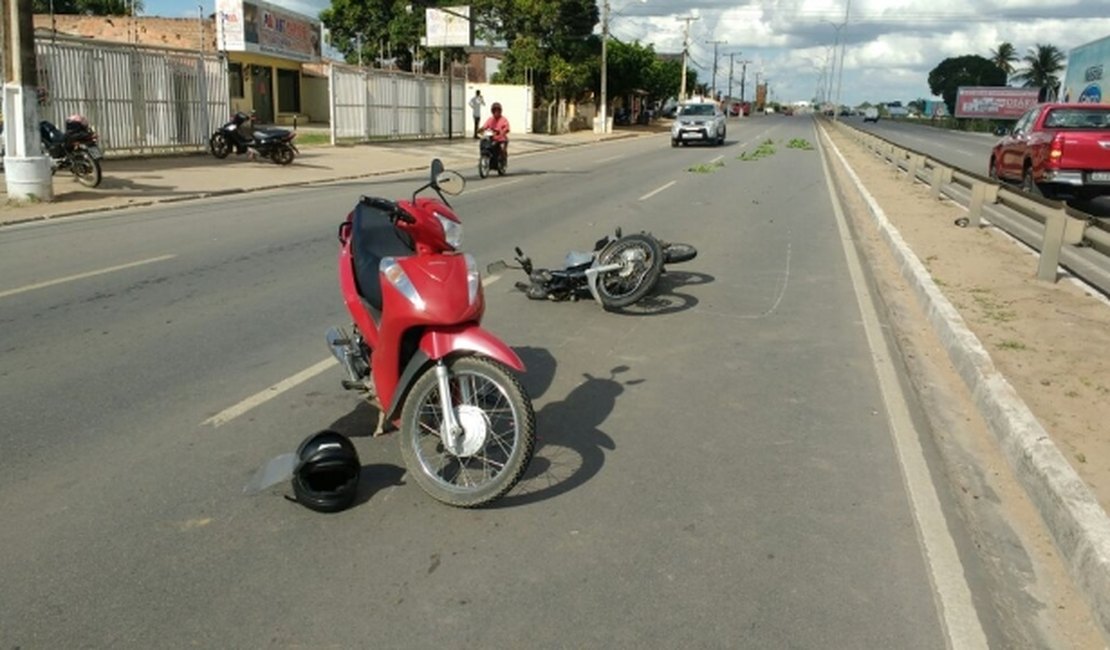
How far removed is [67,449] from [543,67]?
50958mm

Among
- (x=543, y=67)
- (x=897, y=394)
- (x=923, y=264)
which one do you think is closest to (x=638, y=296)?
(x=897, y=394)

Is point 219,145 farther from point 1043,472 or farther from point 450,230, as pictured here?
point 1043,472

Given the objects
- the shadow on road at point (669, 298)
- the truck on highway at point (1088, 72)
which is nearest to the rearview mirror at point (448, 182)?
the shadow on road at point (669, 298)

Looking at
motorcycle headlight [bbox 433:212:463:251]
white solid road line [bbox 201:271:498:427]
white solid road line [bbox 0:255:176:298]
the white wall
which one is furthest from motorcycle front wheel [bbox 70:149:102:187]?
the white wall

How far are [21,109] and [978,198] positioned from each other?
46.2 ft

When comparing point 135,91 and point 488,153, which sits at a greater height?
point 135,91

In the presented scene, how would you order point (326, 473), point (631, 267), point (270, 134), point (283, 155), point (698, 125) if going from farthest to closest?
point (698, 125) < point (283, 155) < point (270, 134) < point (631, 267) < point (326, 473)

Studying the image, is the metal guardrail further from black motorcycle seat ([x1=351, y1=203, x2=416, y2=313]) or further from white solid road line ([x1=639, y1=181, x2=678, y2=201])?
black motorcycle seat ([x1=351, y1=203, x2=416, y2=313])

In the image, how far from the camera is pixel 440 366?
12.7 ft

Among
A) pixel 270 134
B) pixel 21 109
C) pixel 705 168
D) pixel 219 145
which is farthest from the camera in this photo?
pixel 705 168

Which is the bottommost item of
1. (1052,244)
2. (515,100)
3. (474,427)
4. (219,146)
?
(474,427)

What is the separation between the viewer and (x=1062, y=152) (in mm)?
14078

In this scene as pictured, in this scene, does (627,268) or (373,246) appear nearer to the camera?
(373,246)

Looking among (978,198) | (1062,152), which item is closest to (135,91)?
(978,198)
